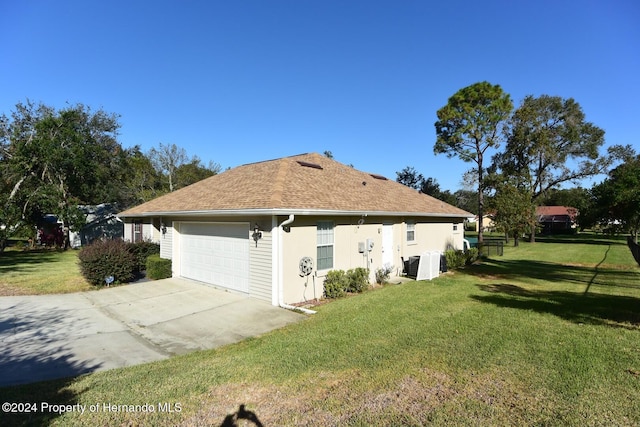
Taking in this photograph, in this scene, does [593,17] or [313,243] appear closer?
Answer: [313,243]

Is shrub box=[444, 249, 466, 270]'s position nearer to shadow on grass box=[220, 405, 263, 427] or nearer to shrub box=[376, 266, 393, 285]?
shrub box=[376, 266, 393, 285]

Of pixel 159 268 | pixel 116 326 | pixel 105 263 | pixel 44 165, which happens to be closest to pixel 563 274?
pixel 116 326

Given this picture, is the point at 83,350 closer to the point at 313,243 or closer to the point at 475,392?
the point at 313,243

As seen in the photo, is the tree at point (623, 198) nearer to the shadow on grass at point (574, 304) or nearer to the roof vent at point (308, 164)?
the shadow on grass at point (574, 304)

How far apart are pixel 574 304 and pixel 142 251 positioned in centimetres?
1572

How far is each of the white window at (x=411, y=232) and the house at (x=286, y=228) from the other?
0.22 ft

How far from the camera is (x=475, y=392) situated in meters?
4.01

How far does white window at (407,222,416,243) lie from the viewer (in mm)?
14828

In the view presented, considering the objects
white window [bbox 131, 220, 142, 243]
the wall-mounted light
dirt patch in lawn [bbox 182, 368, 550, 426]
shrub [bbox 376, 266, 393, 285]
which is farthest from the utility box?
white window [bbox 131, 220, 142, 243]

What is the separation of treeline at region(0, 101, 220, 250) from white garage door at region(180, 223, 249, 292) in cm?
1688

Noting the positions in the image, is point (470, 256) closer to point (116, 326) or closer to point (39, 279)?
point (116, 326)

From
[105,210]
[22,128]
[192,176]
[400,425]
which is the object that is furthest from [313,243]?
[192,176]

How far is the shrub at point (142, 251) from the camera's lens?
13.6 metres

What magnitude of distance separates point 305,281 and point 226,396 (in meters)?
5.43
